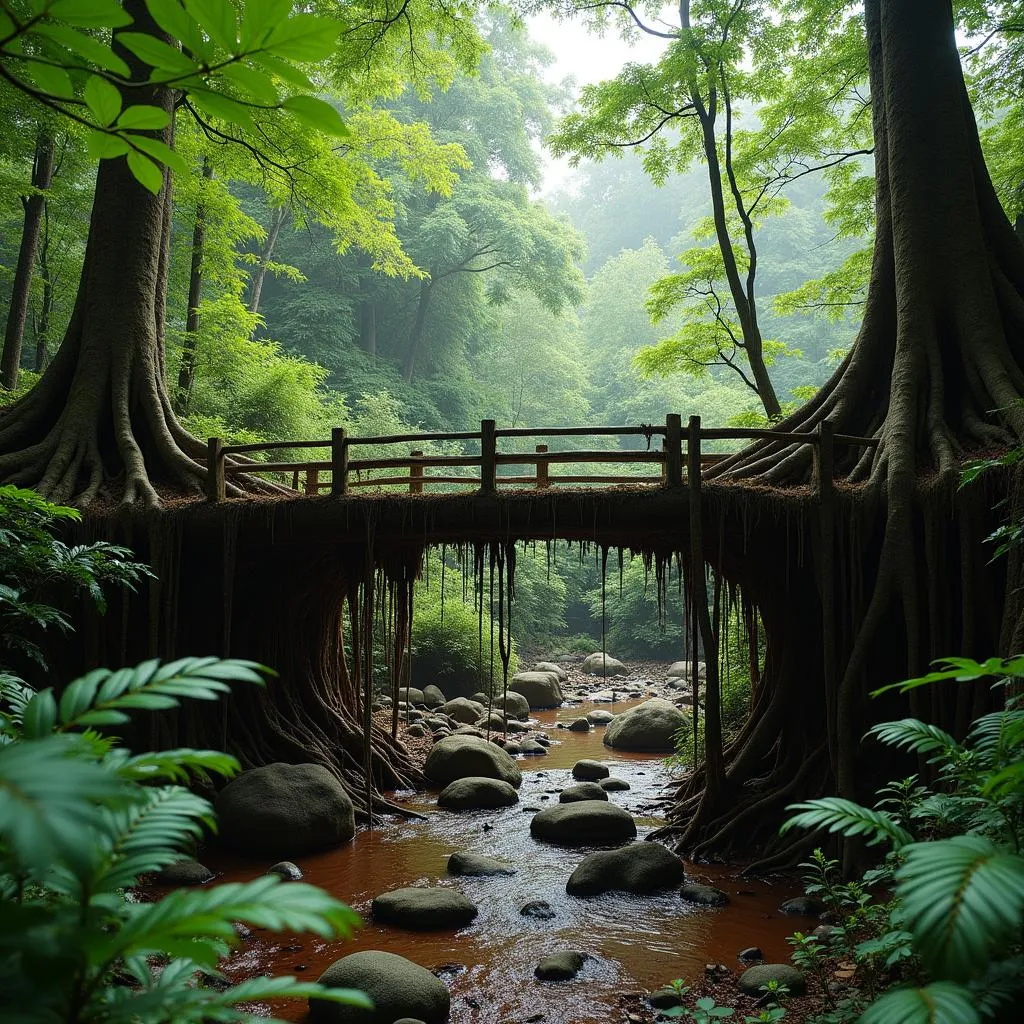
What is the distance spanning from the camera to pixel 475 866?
790 cm

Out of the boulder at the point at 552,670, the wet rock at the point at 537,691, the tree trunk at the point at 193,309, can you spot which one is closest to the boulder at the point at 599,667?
the boulder at the point at 552,670

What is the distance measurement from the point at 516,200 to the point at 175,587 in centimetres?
2812

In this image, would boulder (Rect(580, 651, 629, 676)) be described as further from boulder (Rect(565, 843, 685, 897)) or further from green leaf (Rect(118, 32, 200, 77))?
green leaf (Rect(118, 32, 200, 77))

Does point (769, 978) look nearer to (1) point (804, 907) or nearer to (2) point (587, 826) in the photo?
(1) point (804, 907)

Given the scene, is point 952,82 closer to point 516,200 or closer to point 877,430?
point 877,430

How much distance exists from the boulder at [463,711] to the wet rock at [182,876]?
8302 mm

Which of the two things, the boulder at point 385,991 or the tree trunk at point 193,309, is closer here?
the boulder at point 385,991

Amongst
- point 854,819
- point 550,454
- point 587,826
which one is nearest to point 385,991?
point 854,819

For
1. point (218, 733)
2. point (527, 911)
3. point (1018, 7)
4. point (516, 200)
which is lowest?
point (527, 911)

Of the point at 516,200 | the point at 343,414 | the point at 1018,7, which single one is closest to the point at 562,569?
the point at 343,414

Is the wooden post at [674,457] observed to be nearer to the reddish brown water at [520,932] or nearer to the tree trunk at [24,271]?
the reddish brown water at [520,932]

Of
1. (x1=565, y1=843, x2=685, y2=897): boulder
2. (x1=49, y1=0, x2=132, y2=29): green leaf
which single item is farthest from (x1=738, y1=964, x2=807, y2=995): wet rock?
(x1=49, y1=0, x2=132, y2=29): green leaf

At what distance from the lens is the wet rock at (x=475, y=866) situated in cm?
788

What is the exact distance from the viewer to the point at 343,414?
21.7 metres
